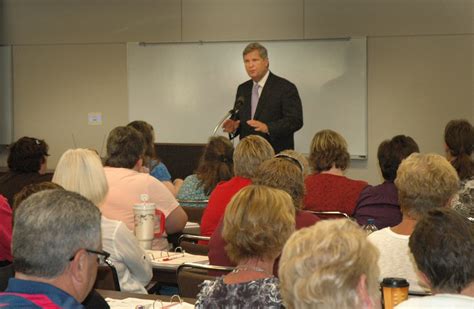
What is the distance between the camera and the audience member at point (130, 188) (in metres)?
4.57

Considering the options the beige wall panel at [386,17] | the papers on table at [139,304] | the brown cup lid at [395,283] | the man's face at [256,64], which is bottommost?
the papers on table at [139,304]

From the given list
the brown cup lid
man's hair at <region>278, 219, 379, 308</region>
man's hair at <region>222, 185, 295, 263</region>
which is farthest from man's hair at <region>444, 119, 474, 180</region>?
man's hair at <region>278, 219, 379, 308</region>

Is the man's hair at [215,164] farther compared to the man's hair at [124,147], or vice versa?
the man's hair at [215,164]

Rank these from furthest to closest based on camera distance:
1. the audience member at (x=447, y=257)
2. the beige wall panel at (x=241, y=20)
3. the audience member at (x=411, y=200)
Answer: the beige wall panel at (x=241, y=20), the audience member at (x=411, y=200), the audience member at (x=447, y=257)

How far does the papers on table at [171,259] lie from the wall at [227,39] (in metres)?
4.64

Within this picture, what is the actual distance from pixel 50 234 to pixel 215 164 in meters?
3.50

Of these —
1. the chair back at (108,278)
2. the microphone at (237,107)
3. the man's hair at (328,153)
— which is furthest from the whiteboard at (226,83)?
the chair back at (108,278)

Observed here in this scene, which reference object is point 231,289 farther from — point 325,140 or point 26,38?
point 26,38

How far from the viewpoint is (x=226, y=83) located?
29.0 ft

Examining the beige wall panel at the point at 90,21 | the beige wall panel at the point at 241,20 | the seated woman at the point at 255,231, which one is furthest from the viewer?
the beige wall panel at the point at 90,21

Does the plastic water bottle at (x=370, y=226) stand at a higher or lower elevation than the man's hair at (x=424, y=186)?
lower

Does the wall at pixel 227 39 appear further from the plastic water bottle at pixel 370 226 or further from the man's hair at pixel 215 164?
the plastic water bottle at pixel 370 226

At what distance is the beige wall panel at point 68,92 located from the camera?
9227mm

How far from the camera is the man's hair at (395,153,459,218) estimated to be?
3344 mm
